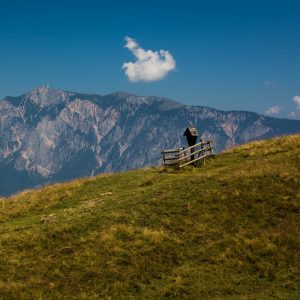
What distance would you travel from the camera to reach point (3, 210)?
38.0 m

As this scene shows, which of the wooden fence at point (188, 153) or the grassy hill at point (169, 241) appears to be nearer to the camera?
the grassy hill at point (169, 241)

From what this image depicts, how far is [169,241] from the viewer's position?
25.0 metres

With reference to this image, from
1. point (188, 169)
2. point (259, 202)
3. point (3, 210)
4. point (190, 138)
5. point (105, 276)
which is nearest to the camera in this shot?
point (105, 276)

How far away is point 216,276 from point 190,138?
27.3 m

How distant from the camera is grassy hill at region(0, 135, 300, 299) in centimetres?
2077

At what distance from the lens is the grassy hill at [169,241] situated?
20766 mm

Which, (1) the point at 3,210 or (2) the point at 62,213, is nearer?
(2) the point at 62,213

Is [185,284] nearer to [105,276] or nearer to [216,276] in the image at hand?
[216,276]

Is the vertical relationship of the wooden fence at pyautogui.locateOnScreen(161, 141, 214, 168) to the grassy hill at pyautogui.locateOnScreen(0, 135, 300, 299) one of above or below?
above

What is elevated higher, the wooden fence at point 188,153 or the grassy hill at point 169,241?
the wooden fence at point 188,153

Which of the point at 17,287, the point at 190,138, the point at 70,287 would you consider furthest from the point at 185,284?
the point at 190,138

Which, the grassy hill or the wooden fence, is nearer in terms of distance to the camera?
the grassy hill

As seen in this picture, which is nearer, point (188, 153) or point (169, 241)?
point (169, 241)

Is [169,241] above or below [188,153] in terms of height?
below
